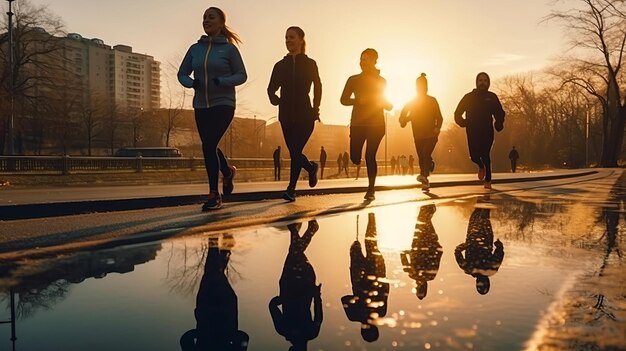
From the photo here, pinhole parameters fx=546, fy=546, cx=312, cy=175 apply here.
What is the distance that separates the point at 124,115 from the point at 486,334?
7865 cm

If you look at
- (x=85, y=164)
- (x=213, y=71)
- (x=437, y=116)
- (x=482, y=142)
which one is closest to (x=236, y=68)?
(x=213, y=71)

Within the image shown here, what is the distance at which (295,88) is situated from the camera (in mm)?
6617

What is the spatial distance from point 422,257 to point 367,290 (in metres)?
0.91

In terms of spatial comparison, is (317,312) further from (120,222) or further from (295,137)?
(295,137)

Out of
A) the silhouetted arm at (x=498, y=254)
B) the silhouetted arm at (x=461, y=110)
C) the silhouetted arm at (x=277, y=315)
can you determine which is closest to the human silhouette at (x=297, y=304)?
the silhouetted arm at (x=277, y=315)

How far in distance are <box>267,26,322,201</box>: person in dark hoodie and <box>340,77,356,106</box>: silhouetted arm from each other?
953mm

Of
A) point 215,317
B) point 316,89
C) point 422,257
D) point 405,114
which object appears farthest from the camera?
point 405,114

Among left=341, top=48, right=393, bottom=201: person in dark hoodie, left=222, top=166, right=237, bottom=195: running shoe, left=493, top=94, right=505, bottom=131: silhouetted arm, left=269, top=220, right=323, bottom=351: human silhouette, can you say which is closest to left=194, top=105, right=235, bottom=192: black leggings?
left=222, top=166, right=237, bottom=195: running shoe

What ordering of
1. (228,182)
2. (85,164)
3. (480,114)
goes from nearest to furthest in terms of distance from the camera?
(228,182), (480,114), (85,164)

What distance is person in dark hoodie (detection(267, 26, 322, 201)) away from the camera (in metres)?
6.61

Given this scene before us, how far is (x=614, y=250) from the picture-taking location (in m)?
3.34

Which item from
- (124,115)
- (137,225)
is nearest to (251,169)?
(124,115)

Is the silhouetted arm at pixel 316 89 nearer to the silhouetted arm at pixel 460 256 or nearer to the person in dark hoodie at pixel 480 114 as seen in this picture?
the silhouetted arm at pixel 460 256

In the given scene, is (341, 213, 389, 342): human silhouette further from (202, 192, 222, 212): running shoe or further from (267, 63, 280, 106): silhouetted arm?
(267, 63, 280, 106): silhouetted arm
